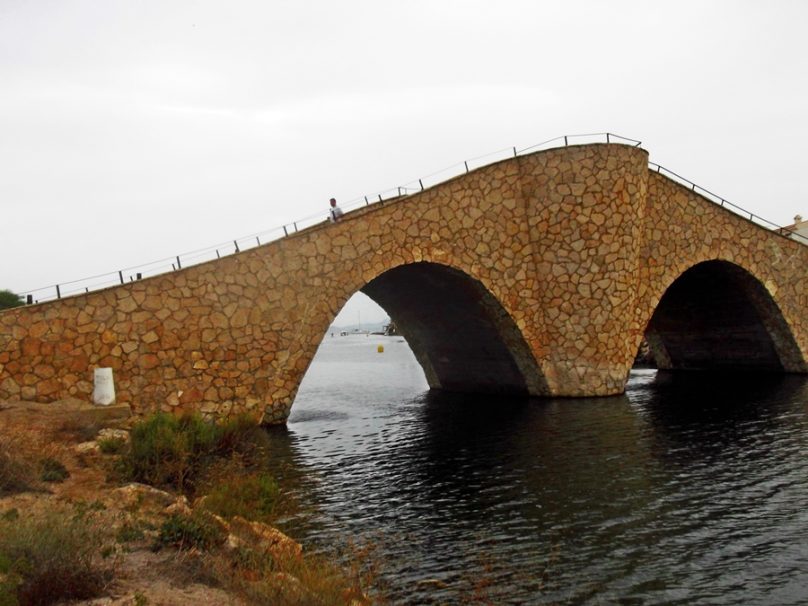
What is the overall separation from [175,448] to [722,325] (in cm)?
3099

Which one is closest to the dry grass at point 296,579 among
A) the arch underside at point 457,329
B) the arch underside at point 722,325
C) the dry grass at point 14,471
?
the dry grass at point 14,471

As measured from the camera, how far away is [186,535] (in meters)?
7.46

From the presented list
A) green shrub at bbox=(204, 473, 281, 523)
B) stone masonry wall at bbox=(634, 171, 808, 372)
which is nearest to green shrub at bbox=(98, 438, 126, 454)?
green shrub at bbox=(204, 473, 281, 523)

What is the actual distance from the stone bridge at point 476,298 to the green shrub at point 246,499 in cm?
653

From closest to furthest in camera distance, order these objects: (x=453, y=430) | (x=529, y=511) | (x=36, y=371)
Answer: (x=529, y=511), (x=36, y=371), (x=453, y=430)

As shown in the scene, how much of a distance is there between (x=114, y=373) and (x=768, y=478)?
49.1 feet

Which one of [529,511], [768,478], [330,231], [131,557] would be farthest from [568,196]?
[131,557]

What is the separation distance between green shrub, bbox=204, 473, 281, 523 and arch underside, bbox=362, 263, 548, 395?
12.5 metres

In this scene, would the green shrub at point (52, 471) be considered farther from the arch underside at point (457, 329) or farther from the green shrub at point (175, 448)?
the arch underside at point (457, 329)

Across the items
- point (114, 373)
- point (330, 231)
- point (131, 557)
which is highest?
point (330, 231)

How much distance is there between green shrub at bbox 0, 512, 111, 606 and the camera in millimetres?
5379

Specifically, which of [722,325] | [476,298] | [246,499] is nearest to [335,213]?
[476,298]

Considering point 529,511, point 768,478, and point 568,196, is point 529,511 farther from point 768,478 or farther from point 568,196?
point 568,196

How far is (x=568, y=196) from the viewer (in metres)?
24.1
